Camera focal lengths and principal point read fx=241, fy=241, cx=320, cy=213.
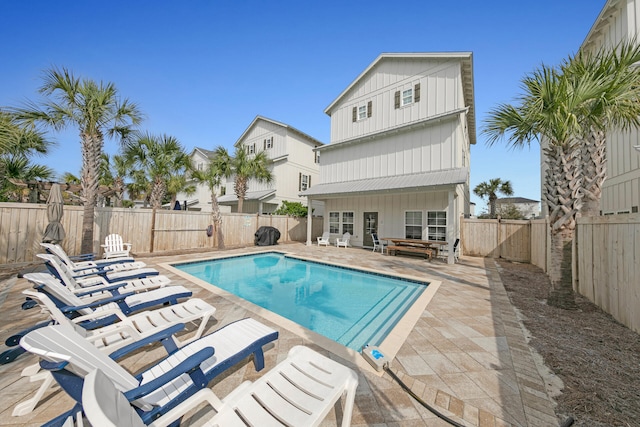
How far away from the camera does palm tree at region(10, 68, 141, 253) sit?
24.2 ft

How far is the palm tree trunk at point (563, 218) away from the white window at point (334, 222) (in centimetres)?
1196

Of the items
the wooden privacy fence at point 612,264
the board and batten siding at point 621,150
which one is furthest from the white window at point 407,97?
the wooden privacy fence at point 612,264

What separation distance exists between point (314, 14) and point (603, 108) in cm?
1213

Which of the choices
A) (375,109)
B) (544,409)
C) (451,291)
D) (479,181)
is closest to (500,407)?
(544,409)

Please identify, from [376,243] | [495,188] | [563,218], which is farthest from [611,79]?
[495,188]

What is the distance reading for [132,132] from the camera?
30.3ft

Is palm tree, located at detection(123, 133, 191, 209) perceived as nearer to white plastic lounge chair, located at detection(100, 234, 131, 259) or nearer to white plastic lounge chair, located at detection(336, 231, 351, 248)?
white plastic lounge chair, located at detection(100, 234, 131, 259)

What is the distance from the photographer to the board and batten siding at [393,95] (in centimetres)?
1237

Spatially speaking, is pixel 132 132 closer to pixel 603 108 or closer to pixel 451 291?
pixel 451 291

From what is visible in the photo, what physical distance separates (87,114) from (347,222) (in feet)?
42.7

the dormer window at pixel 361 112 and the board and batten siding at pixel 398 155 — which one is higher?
the dormer window at pixel 361 112

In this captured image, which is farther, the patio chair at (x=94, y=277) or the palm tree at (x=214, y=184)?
the palm tree at (x=214, y=184)

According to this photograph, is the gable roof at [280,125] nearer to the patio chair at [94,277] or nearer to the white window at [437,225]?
the white window at [437,225]

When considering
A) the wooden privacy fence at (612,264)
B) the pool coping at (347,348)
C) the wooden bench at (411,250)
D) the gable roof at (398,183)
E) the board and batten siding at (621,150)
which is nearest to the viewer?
the pool coping at (347,348)
